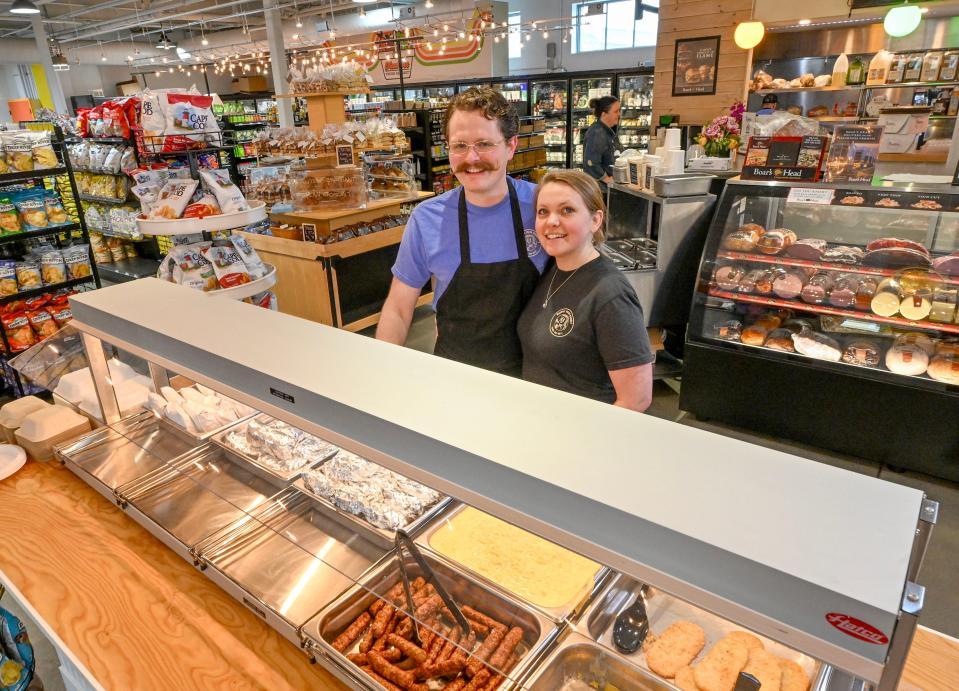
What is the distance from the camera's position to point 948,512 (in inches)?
123

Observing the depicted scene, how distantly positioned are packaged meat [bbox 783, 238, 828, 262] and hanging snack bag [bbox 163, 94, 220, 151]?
359 centimetres

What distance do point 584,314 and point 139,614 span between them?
4.73 feet

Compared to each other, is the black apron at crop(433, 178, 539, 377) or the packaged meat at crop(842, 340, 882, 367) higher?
the black apron at crop(433, 178, 539, 377)

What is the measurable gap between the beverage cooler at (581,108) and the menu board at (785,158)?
25.5ft

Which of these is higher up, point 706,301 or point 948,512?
point 706,301

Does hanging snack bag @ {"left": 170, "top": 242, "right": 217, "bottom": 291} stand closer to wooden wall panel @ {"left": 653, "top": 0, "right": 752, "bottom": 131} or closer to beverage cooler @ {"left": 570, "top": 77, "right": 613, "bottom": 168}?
wooden wall panel @ {"left": 653, "top": 0, "right": 752, "bottom": 131}

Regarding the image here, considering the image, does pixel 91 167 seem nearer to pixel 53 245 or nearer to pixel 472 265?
pixel 53 245

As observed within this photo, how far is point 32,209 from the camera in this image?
4.70m

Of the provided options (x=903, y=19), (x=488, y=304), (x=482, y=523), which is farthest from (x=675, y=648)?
(x=903, y=19)

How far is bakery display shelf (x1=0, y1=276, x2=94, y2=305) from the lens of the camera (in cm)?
467

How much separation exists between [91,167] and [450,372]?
7784 millimetres

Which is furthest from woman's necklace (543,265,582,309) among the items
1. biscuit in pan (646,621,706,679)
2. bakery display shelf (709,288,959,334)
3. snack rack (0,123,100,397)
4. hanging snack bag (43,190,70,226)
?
hanging snack bag (43,190,70,226)

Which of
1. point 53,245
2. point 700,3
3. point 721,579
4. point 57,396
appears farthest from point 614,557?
point 700,3

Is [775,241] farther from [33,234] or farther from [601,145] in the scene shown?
[33,234]
